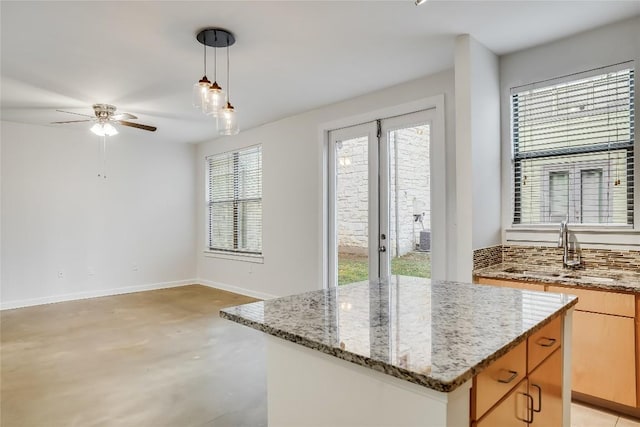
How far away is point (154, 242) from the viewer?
6.77m

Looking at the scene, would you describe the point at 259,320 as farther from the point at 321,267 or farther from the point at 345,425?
the point at 321,267

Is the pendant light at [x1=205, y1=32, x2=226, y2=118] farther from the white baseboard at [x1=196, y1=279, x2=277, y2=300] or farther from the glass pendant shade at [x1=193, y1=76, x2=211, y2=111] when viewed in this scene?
the white baseboard at [x1=196, y1=279, x2=277, y2=300]

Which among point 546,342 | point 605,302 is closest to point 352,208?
point 605,302

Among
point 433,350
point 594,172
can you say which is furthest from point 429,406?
point 594,172

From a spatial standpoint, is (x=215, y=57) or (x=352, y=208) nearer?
(x=215, y=57)

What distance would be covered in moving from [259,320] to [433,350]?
60 cm

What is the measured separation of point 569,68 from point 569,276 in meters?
1.55

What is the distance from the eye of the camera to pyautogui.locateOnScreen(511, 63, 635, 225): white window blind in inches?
109

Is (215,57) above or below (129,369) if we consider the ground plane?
above

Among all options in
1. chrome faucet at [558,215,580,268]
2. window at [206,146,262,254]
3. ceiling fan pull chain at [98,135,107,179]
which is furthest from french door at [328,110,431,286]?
ceiling fan pull chain at [98,135,107,179]

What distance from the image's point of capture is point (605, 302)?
94.6 inches

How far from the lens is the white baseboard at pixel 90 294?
5.40 metres

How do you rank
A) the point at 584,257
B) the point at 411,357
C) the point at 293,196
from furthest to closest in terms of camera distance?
the point at 293,196 < the point at 584,257 < the point at 411,357

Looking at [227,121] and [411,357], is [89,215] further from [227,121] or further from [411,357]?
[411,357]
